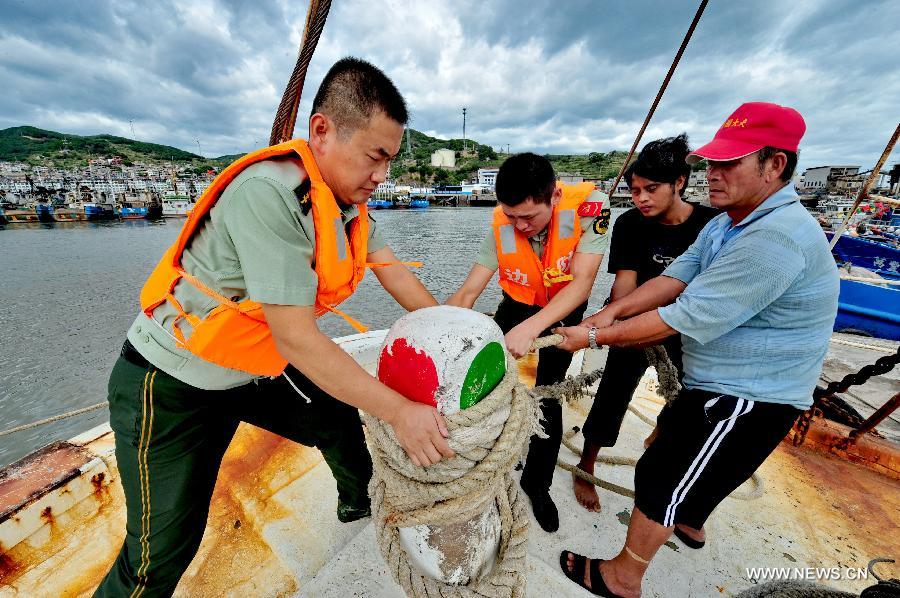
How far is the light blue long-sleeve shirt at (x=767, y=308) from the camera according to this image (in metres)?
1.41

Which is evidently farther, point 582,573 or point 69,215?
point 69,215

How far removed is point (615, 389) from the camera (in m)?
2.44

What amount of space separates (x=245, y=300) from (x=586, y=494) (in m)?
2.29

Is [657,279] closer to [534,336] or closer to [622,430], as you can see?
[534,336]

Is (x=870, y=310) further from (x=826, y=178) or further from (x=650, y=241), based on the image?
(x=826, y=178)

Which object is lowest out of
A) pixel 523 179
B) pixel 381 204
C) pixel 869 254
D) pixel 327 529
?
pixel 327 529

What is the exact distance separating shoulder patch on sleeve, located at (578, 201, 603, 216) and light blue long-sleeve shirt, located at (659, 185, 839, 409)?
73cm

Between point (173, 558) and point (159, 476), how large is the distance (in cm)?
36

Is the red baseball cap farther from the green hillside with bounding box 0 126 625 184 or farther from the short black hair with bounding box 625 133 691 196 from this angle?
the green hillside with bounding box 0 126 625 184

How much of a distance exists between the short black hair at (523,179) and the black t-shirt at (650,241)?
69cm

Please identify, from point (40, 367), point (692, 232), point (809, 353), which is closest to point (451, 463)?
point (809, 353)

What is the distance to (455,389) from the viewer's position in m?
1.04

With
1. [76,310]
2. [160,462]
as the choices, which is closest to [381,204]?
[76,310]

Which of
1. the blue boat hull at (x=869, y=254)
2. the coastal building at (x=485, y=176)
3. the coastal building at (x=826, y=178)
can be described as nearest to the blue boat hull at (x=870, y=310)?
the blue boat hull at (x=869, y=254)
